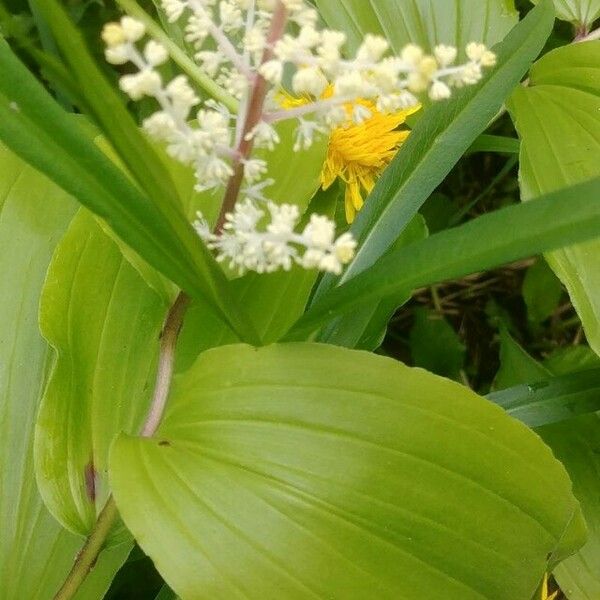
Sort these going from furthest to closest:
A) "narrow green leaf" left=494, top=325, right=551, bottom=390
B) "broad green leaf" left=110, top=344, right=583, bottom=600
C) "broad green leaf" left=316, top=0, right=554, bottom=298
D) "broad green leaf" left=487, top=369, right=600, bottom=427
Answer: "narrow green leaf" left=494, top=325, right=551, bottom=390 → "broad green leaf" left=487, top=369, right=600, bottom=427 → "broad green leaf" left=316, top=0, right=554, bottom=298 → "broad green leaf" left=110, top=344, right=583, bottom=600

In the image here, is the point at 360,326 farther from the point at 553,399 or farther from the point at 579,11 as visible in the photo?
the point at 579,11

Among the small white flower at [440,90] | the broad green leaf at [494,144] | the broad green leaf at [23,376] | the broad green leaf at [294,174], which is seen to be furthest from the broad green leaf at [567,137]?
the broad green leaf at [23,376]

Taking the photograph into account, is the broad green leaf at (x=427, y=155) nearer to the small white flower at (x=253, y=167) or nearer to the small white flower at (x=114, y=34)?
the small white flower at (x=253, y=167)

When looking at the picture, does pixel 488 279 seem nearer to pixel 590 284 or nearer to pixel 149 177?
pixel 590 284

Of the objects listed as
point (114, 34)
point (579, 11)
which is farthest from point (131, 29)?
point (579, 11)

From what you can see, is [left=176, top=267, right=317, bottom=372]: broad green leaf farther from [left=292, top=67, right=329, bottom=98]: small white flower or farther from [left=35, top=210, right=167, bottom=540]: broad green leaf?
[left=292, top=67, right=329, bottom=98]: small white flower

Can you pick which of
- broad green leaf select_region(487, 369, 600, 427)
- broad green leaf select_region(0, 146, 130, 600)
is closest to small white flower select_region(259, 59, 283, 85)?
broad green leaf select_region(0, 146, 130, 600)

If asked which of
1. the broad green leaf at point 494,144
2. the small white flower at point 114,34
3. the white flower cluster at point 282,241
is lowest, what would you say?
the white flower cluster at point 282,241
